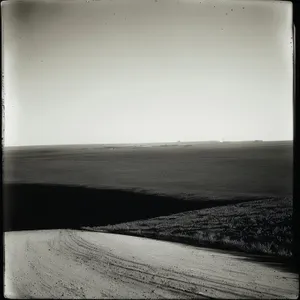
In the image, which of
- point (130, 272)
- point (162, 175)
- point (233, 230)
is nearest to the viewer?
point (130, 272)

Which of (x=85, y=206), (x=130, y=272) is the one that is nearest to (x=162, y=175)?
(x=85, y=206)

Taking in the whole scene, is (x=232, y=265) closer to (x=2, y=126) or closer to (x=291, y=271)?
(x=291, y=271)

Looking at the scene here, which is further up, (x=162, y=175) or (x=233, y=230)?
(x=233, y=230)

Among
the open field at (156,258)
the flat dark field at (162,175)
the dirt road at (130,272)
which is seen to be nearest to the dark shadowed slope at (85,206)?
the open field at (156,258)

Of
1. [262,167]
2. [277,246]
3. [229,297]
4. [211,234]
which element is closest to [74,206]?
[211,234]

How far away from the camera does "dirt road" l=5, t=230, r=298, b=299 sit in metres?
1.72

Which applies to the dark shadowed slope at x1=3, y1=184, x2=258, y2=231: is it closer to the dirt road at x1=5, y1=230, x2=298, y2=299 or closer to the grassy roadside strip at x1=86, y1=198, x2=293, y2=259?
the grassy roadside strip at x1=86, y1=198, x2=293, y2=259

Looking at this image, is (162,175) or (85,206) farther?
(162,175)

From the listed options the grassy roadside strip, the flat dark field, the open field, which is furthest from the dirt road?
the flat dark field

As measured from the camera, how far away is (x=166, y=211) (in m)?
5.18

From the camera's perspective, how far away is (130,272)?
80.0 inches

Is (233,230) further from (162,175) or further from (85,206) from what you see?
(162,175)

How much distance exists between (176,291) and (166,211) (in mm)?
3457

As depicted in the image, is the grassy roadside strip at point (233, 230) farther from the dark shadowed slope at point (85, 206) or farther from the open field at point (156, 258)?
A: the dark shadowed slope at point (85, 206)
